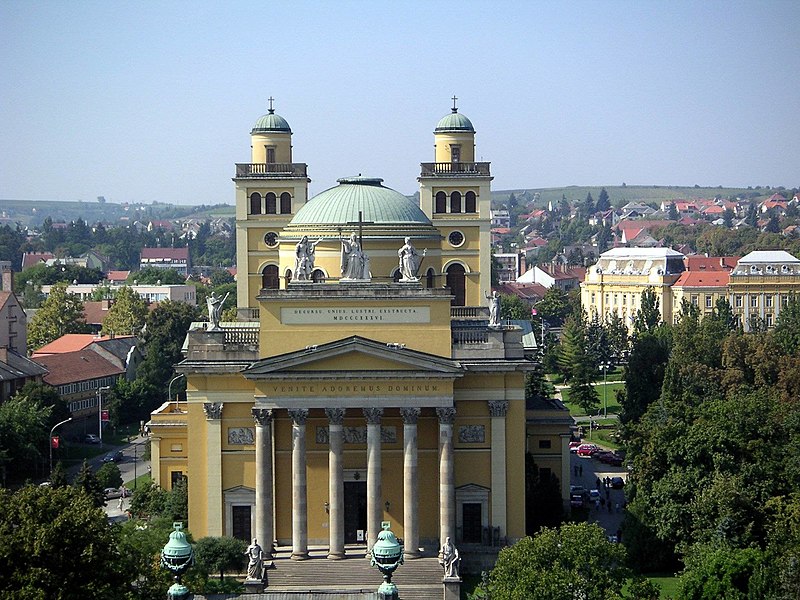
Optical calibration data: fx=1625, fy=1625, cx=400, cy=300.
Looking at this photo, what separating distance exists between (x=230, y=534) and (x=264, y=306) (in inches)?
385

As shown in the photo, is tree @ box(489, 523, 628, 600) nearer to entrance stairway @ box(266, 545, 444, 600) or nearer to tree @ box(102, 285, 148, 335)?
entrance stairway @ box(266, 545, 444, 600)

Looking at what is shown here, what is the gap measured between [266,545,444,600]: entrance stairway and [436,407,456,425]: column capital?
5.60 m

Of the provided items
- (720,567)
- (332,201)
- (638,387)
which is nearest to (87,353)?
(638,387)

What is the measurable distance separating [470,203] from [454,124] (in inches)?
185

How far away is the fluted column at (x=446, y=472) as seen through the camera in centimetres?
6644

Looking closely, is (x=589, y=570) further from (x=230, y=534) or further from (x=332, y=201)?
(x=332, y=201)

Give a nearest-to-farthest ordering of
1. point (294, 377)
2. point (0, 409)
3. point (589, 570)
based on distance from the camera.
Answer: point (589, 570) → point (294, 377) → point (0, 409)

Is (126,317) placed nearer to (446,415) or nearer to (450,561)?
(446,415)

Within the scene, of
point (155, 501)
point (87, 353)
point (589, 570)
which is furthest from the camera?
point (87, 353)

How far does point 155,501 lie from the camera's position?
7469cm

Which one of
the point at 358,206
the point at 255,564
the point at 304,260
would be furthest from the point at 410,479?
the point at 358,206

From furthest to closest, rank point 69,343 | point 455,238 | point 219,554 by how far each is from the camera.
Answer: point 69,343 → point 455,238 → point 219,554

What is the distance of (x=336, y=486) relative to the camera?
6631 cm

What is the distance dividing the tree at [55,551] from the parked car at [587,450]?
56.4m
